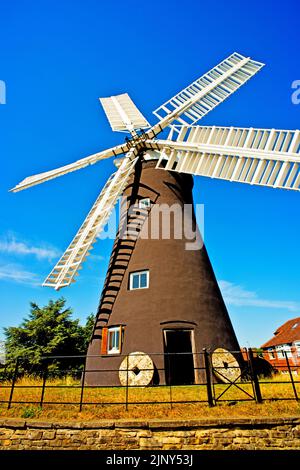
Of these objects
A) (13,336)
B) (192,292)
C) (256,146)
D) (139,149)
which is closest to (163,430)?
(192,292)

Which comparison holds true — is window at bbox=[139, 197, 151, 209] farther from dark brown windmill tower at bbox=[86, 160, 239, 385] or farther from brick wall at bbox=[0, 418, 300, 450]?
brick wall at bbox=[0, 418, 300, 450]

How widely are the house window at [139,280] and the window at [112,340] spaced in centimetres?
149

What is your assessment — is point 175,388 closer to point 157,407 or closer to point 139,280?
point 157,407

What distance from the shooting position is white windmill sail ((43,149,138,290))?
10.2m

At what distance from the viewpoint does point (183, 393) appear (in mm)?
7691

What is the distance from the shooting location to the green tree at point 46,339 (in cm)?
2064

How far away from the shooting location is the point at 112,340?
32.1ft

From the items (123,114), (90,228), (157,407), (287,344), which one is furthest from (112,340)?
(287,344)

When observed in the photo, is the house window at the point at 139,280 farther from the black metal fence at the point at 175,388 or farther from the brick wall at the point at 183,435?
the brick wall at the point at 183,435

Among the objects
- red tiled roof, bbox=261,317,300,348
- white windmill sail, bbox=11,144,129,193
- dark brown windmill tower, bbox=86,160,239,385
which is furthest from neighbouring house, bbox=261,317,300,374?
white windmill sail, bbox=11,144,129,193

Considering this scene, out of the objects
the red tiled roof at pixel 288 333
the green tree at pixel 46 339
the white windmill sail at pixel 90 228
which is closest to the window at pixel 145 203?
the white windmill sail at pixel 90 228

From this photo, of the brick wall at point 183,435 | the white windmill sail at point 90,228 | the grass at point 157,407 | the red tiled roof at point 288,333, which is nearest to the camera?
the brick wall at point 183,435

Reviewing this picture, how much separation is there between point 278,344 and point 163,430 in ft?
103
